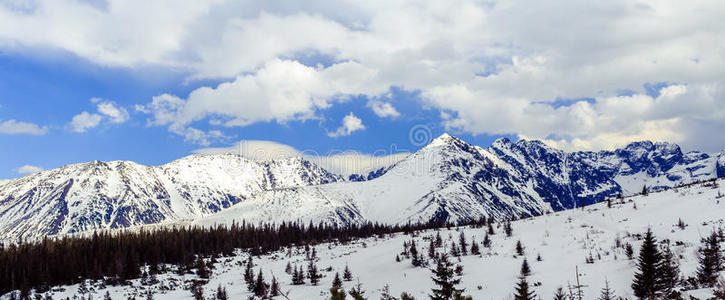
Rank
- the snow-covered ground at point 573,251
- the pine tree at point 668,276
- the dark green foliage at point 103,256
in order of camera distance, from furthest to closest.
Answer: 1. the dark green foliage at point 103,256
2. the snow-covered ground at point 573,251
3. the pine tree at point 668,276

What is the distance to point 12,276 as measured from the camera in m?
71.9

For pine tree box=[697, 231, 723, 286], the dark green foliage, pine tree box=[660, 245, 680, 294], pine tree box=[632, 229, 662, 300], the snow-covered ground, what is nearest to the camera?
pine tree box=[660, 245, 680, 294]

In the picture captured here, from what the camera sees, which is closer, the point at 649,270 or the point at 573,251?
the point at 649,270

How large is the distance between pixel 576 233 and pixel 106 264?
80751 millimetres

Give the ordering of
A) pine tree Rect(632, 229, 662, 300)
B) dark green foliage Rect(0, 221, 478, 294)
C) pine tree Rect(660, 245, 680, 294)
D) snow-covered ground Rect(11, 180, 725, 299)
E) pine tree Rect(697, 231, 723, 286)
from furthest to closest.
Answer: dark green foliage Rect(0, 221, 478, 294) < snow-covered ground Rect(11, 180, 725, 299) < pine tree Rect(697, 231, 723, 286) < pine tree Rect(632, 229, 662, 300) < pine tree Rect(660, 245, 680, 294)

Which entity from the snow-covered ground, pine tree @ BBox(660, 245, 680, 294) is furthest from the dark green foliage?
pine tree @ BBox(660, 245, 680, 294)

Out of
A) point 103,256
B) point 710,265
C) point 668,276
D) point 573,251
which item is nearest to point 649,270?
point 668,276

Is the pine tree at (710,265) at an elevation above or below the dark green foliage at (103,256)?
above

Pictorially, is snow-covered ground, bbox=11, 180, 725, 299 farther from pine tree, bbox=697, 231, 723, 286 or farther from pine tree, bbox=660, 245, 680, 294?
pine tree, bbox=660, 245, 680, 294

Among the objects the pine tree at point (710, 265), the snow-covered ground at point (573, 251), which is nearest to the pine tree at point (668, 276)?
the pine tree at point (710, 265)

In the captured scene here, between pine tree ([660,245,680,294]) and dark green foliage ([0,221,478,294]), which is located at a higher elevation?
pine tree ([660,245,680,294])

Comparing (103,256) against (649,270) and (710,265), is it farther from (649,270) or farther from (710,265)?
(710,265)

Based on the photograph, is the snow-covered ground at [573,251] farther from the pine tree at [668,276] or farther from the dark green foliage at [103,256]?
the dark green foliage at [103,256]

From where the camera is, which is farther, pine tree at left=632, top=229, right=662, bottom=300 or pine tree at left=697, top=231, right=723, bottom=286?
pine tree at left=697, top=231, right=723, bottom=286
